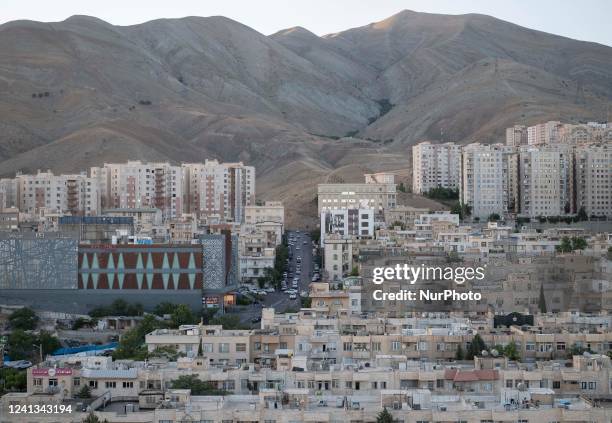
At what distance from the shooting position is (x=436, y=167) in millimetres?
90375

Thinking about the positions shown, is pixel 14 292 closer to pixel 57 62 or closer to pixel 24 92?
pixel 24 92

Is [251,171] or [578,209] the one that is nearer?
[578,209]

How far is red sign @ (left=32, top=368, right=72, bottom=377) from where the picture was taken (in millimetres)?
23359

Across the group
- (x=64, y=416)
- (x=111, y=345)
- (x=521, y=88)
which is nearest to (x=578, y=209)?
(x=111, y=345)

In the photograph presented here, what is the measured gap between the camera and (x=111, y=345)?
1592 inches

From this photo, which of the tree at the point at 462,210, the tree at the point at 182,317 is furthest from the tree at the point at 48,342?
the tree at the point at 462,210

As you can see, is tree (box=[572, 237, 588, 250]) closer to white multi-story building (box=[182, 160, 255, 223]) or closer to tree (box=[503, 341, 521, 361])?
tree (box=[503, 341, 521, 361])

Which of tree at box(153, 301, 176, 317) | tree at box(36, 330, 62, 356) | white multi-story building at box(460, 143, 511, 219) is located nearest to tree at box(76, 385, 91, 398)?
tree at box(36, 330, 62, 356)

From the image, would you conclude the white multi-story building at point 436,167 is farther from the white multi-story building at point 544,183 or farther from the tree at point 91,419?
the tree at point 91,419

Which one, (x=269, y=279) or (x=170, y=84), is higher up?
(x=170, y=84)

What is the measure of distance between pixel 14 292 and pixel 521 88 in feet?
387

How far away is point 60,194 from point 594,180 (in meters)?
28.6

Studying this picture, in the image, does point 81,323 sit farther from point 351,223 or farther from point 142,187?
point 142,187

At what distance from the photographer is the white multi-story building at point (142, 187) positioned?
79000 mm
